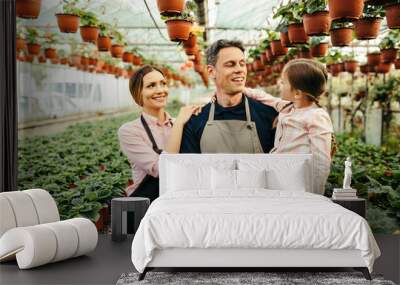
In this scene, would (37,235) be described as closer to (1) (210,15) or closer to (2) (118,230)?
(2) (118,230)

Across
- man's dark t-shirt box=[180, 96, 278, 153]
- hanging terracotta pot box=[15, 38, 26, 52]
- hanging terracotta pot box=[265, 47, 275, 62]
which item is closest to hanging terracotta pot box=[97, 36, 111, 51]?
hanging terracotta pot box=[15, 38, 26, 52]

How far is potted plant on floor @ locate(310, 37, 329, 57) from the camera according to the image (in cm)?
704

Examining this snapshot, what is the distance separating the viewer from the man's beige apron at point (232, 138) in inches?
274

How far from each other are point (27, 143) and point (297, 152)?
291 centimetres

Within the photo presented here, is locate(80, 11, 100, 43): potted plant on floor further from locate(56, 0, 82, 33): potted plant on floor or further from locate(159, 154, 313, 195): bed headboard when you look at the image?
locate(159, 154, 313, 195): bed headboard

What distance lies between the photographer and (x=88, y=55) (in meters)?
→ 7.29

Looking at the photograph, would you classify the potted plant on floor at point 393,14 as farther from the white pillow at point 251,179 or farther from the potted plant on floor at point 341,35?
the white pillow at point 251,179

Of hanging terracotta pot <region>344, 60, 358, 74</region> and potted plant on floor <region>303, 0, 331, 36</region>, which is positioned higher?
potted plant on floor <region>303, 0, 331, 36</region>

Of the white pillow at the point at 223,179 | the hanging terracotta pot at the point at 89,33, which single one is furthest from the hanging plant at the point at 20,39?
the white pillow at the point at 223,179

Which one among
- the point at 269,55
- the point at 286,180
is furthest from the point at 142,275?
the point at 269,55

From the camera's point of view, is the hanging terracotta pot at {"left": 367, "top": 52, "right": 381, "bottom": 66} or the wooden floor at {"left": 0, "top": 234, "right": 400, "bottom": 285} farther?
the hanging terracotta pot at {"left": 367, "top": 52, "right": 381, "bottom": 66}

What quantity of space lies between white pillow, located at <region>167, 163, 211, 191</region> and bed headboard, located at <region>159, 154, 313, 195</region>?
94mm

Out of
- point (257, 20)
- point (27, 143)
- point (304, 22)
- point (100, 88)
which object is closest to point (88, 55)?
point (100, 88)

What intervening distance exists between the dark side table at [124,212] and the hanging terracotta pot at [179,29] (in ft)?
5.61
